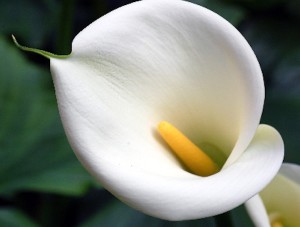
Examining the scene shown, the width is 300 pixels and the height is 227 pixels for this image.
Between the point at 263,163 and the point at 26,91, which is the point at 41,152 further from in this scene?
the point at 263,163

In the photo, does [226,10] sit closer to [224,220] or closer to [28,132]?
[28,132]

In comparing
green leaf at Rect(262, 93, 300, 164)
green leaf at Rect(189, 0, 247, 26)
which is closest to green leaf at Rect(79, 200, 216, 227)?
green leaf at Rect(262, 93, 300, 164)

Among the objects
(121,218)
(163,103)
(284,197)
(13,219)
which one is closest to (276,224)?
(284,197)

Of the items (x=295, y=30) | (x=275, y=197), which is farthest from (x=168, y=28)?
(x=295, y=30)

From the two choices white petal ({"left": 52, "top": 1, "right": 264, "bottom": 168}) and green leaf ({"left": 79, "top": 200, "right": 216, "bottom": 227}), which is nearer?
white petal ({"left": 52, "top": 1, "right": 264, "bottom": 168})

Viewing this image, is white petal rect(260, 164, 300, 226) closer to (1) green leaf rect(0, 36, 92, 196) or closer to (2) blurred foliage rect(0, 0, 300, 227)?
(2) blurred foliage rect(0, 0, 300, 227)

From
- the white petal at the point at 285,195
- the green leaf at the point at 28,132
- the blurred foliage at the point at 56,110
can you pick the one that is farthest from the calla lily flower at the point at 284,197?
the green leaf at the point at 28,132

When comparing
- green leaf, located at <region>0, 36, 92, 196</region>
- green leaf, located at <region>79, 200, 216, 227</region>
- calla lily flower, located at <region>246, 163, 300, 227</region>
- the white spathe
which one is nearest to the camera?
the white spathe
